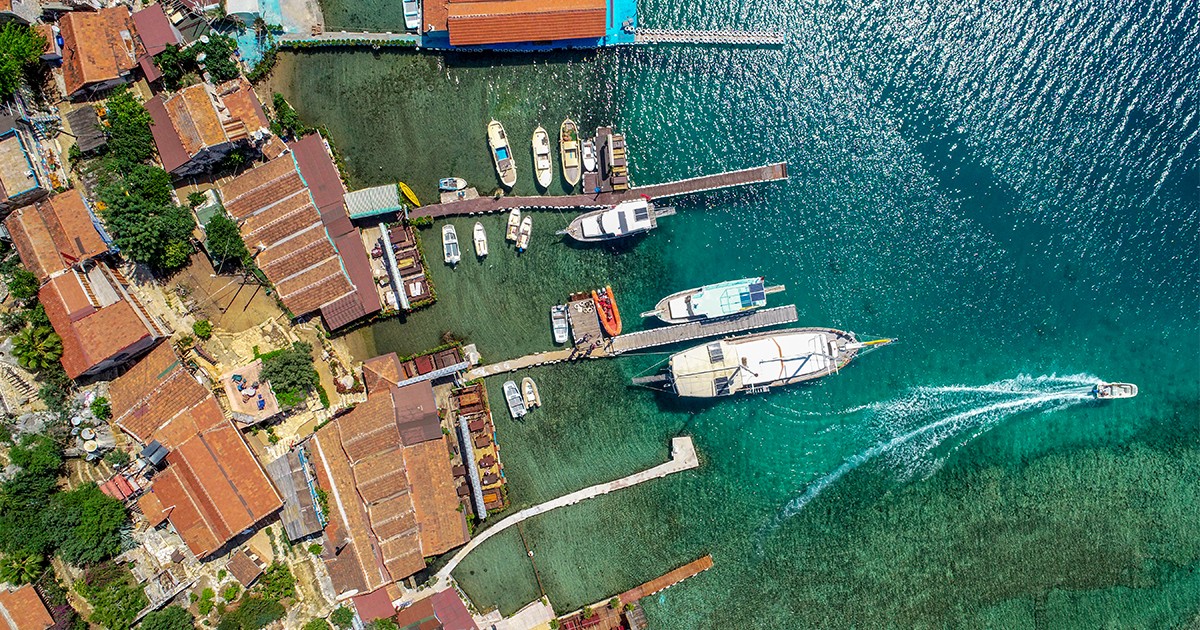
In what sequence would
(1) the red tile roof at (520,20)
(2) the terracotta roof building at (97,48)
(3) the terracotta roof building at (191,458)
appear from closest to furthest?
(3) the terracotta roof building at (191,458) < (2) the terracotta roof building at (97,48) < (1) the red tile roof at (520,20)

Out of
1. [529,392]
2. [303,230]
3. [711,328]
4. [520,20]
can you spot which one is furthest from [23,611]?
[520,20]

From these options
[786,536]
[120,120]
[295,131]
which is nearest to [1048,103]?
[786,536]

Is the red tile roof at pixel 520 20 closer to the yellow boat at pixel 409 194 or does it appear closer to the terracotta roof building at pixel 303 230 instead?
the yellow boat at pixel 409 194

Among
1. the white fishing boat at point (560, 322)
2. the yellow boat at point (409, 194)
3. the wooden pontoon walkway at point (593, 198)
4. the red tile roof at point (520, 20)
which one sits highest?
the red tile roof at point (520, 20)

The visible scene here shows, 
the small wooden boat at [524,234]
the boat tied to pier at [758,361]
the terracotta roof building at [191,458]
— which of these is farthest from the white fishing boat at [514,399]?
the terracotta roof building at [191,458]

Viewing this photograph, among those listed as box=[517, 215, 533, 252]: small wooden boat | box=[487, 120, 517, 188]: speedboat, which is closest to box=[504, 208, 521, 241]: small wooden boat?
box=[517, 215, 533, 252]: small wooden boat

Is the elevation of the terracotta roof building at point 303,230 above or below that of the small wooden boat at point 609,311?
above

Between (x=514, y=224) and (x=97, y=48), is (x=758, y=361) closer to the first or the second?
(x=514, y=224)
